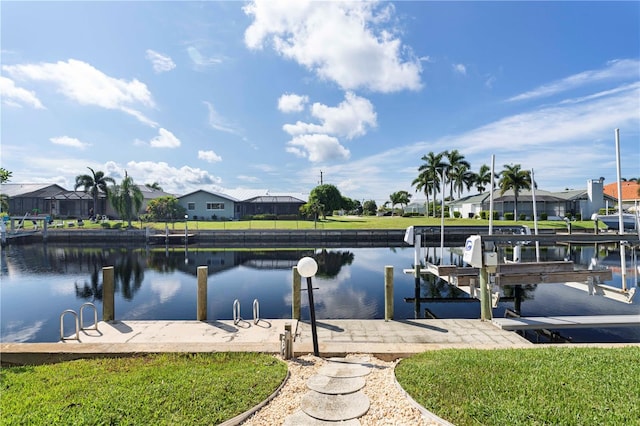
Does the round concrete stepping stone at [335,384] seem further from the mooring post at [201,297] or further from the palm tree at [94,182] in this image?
A: the palm tree at [94,182]

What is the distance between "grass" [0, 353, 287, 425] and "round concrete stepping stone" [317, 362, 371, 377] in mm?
657

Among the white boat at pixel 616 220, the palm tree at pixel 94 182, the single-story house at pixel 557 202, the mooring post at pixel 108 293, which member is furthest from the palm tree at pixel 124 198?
the white boat at pixel 616 220

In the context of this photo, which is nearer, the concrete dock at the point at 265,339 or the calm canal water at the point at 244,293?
the concrete dock at the point at 265,339

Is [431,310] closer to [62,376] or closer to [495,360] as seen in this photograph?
[495,360]

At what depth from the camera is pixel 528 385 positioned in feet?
13.9

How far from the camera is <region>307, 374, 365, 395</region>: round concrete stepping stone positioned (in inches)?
178

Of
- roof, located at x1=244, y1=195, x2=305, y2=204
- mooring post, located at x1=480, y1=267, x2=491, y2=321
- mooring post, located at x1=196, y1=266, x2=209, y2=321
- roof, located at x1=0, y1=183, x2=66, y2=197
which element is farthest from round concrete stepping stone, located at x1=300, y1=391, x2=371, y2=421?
roof, located at x1=0, y1=183, x2=66, y2=197

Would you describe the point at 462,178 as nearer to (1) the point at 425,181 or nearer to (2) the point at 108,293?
(1) the point at 425,181

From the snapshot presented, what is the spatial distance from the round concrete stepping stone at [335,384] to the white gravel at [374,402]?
10 cm

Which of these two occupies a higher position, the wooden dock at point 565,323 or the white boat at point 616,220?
the white boat at point 616,220

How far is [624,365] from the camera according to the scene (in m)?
4.76

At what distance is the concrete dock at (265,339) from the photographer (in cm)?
579

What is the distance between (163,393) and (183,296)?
11.1 m

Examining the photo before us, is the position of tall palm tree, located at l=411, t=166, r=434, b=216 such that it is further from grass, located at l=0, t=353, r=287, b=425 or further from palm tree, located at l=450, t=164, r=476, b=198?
grass, located at l=0, t=353, r=287, b=425
